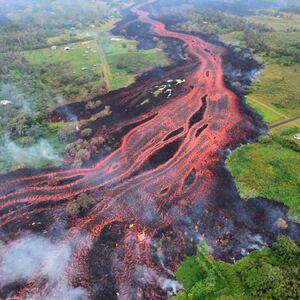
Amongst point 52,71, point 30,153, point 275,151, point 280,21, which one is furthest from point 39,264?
point 280,21

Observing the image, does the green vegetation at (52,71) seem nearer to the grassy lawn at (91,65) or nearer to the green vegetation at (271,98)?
the grassy lawn at (91,65)

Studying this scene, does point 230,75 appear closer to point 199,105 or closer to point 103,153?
point 199,105

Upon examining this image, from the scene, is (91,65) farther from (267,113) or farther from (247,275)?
(247,275)

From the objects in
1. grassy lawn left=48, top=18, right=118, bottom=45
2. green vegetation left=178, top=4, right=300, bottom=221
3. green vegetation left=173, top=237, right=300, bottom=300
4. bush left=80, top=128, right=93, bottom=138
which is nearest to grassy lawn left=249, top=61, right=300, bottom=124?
green vegetation left=178, top=4, right=300, bottom=221

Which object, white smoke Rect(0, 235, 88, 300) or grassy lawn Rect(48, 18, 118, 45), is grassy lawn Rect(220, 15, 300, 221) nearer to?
white smoke Rect(0, 235, 88, 300)

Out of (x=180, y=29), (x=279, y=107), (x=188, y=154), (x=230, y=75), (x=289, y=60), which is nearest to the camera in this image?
(x=188, y=154)

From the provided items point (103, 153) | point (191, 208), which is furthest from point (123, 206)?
point (103, 153)
